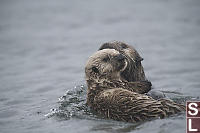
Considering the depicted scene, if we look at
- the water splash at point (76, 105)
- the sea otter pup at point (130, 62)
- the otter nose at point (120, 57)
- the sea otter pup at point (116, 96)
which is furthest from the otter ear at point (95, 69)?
the water splash at point (76, 105)

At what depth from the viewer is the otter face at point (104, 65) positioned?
26.3 feet

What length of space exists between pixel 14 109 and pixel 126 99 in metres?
Answer: 2.94

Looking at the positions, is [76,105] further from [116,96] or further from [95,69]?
[116,96]

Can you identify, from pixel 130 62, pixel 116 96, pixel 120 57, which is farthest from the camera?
pixel 130 62

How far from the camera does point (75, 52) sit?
14.4 meters

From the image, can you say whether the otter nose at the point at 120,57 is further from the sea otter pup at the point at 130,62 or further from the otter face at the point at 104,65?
the sea otter pup at the point at 130,62

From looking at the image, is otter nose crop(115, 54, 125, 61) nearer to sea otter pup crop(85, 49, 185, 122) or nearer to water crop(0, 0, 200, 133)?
sea otter pup crop(85, 49, 185, 122)

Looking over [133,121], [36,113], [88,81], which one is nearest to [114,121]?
[133,121]

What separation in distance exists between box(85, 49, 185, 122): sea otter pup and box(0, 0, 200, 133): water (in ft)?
0.45

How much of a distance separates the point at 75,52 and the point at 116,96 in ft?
23.4

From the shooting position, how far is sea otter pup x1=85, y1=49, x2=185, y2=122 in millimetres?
7133

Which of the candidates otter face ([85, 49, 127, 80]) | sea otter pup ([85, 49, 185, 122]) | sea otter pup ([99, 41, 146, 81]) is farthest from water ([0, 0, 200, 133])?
sea otter pup ([99, 41, 146, 81])

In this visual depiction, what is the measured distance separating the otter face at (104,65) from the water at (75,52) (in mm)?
625

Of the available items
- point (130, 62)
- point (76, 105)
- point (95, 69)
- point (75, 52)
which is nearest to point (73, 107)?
point (76, 105)
